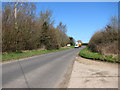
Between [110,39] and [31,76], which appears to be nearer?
[31,76]

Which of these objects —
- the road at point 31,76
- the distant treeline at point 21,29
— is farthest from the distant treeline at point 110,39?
the distant treeline at point 21,29

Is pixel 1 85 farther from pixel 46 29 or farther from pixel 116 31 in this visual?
pixel 46 29

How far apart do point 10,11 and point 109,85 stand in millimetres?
17712

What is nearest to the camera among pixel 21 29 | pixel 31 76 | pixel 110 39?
pixel 31 76

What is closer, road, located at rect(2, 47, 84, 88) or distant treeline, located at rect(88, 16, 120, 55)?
Result: road, located at rect(2, 47, 84, 88)

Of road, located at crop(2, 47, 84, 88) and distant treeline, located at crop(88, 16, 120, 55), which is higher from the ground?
distant treeline, located at crop(88, 16, 120, 55)

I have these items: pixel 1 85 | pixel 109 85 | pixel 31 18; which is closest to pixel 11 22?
pixel 31 18

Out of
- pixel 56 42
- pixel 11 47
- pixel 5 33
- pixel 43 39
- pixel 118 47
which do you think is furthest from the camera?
pixel 56 42

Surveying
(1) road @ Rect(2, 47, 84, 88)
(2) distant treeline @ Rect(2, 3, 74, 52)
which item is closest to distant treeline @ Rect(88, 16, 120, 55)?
(1) road @ Rect(2, 47, 84, 88)

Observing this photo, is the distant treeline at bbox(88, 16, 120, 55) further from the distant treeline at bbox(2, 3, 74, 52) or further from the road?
the distant treeline at bbox(2, 3, 74, 52)

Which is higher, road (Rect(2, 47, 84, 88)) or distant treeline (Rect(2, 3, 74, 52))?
distant treeline (Rect(2, 3, 74, 52))

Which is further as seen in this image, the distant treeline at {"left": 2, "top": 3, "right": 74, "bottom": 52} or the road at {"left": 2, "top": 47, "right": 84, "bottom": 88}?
the distant treeline at {"left": 2, "top": 3, "right": 74, "bottom": 52}

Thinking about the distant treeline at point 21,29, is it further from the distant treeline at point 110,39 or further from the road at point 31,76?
the distant treeline at point 110,39

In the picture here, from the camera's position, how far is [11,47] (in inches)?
682
